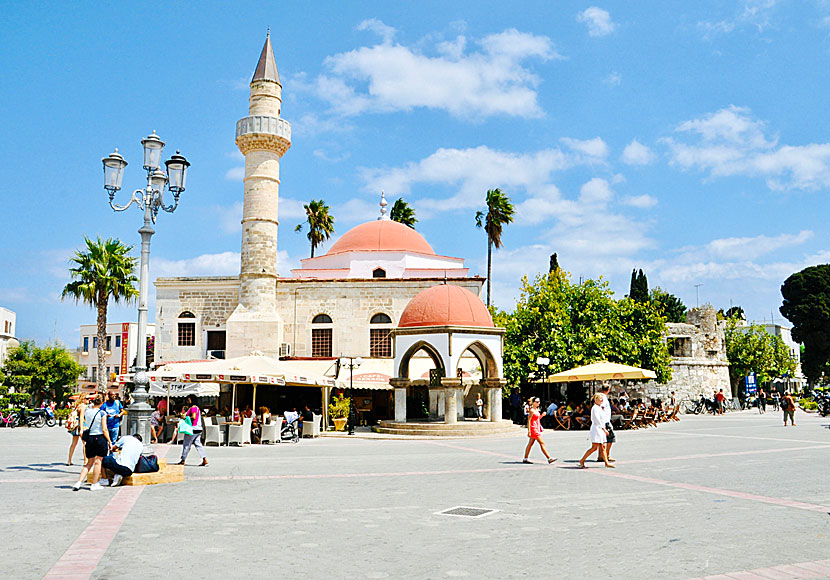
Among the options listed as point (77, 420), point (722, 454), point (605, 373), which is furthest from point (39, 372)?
point (722, 454)

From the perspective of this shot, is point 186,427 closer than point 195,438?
No

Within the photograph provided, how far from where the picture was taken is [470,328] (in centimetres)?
2498

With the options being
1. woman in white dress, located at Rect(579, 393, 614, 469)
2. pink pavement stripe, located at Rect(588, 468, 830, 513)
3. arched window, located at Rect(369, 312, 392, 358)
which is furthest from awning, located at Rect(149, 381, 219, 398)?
pink pavement stripe, located at Rect(588, 468, 830, 513)

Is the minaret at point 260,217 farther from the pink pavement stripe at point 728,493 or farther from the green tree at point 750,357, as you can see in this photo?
the green tree at point 750,357

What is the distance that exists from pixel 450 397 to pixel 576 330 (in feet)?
35.5

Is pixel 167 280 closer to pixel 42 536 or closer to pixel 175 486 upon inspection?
pixel 175 486

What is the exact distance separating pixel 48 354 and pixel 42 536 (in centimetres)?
3454

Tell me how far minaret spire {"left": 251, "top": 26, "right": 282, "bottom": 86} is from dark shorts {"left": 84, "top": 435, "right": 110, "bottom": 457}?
2710cm

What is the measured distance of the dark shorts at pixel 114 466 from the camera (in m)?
10.4

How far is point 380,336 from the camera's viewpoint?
3434 cm

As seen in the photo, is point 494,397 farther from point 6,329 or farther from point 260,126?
point 6,329

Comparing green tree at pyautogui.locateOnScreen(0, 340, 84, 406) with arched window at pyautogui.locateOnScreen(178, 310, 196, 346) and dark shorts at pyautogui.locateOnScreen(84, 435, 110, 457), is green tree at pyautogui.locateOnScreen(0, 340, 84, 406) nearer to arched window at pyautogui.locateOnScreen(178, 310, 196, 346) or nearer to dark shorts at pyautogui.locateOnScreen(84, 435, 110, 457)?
arched window at pyautogui.locateOnScreen(178, 310, 196, 346)

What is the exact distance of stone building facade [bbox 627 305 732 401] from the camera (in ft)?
150

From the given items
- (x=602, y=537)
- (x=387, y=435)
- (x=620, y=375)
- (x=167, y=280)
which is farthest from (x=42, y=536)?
(x=167, y=280)
